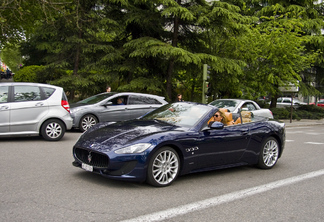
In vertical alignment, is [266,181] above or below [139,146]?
below

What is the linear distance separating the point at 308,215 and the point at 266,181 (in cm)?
185

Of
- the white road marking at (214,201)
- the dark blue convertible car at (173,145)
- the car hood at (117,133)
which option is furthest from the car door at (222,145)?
the white road marking at (214,201)

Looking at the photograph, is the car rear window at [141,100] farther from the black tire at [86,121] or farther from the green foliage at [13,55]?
the green foliage at [13,55]

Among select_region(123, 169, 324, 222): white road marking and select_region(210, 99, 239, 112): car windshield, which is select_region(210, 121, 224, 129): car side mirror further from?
select_region(210, 99, 239, 112): car windshield

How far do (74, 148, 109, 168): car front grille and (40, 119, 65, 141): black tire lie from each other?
4785mm

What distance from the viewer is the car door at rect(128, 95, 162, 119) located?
46.3 ft

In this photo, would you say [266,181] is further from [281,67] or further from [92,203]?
[281,67]

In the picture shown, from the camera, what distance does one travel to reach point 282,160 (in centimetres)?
882

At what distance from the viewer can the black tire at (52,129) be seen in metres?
10.3

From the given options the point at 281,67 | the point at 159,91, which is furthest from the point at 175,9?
the point at 281,67

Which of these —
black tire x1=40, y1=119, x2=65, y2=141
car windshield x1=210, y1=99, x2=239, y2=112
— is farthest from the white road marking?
car windshield x1=210, y1=99, x2=239, y2=112

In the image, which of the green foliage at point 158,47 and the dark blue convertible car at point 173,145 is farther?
the green foliage at point 158,47

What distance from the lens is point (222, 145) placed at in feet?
21.3

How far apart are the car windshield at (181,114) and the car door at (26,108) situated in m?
4.36
